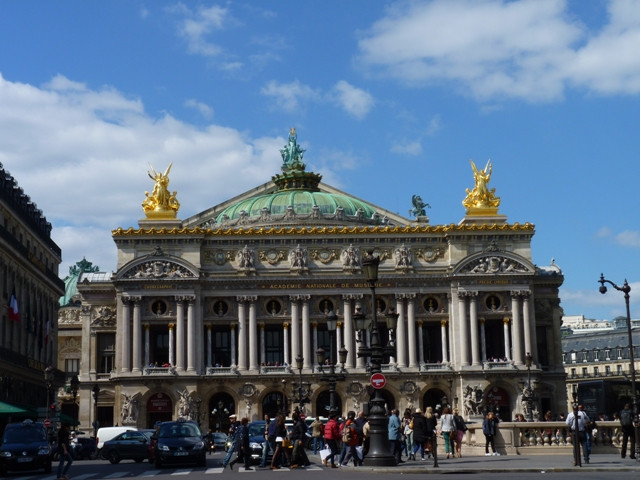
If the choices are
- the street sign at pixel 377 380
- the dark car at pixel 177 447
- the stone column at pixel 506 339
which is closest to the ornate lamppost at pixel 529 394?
the stone column at pixel 506 339

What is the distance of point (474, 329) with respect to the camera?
302ft

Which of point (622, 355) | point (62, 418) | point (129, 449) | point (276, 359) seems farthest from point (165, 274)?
point (622, 355)

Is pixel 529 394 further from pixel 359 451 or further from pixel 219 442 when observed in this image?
pixel 359 451

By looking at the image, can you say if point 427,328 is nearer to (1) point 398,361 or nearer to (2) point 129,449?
(1) point 398,361

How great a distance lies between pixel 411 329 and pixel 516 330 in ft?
29.9

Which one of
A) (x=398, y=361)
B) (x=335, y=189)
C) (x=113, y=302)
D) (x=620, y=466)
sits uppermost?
(x=335, y=189)

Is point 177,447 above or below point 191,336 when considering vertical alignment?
below

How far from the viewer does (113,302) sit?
98.9 metres

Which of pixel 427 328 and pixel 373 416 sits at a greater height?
pixel 427 328

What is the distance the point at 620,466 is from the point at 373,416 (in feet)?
29.4

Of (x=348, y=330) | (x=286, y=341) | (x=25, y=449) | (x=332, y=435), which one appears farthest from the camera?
(x=286, y=341)

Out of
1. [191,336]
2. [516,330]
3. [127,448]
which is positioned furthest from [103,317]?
[127,448]

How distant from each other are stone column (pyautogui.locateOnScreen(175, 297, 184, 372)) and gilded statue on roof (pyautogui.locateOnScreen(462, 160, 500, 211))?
2731 cm

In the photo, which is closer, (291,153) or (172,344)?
(172,344)
